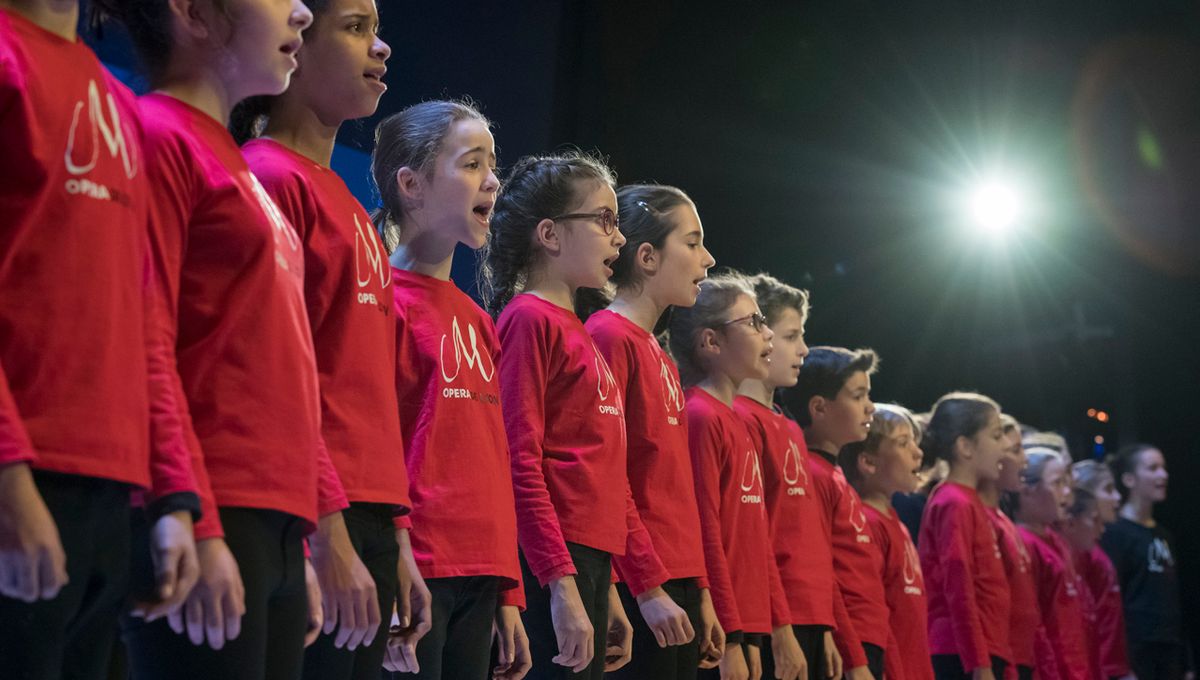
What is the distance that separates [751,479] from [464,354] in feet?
4.07

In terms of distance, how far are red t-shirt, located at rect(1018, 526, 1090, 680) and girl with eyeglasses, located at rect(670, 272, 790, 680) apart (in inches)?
96.3

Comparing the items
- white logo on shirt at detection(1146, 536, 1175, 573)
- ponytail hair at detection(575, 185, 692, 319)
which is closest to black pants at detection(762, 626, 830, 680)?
ponytail hair at detection(575, 185, 692, 319)

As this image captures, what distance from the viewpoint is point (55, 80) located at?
50.1 inches

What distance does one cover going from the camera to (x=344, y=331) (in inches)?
71.0

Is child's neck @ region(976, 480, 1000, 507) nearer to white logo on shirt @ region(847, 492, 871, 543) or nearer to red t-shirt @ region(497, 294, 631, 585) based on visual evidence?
white logo on shirt @ region(847, 492, 871, 543)

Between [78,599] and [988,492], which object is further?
[988,492]

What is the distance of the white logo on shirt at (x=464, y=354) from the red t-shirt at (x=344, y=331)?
0.30 metres

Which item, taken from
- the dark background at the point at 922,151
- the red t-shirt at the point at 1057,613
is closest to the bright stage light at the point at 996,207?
the dark background at the point at 922,151

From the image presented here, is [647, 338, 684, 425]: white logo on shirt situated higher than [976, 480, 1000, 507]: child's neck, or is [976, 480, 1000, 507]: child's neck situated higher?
[976, 480, 1000, 507]: child's neck

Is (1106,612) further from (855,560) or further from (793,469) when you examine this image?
(793,469)

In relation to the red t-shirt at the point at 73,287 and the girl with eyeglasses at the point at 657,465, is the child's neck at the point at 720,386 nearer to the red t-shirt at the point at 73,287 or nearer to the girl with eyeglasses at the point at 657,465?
the girl with eyeglasses at the point at 657,465

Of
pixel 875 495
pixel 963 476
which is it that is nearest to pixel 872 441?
pixel 875 495

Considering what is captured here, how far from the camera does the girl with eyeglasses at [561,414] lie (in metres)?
2.38

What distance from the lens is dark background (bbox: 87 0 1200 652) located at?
4055 mm
